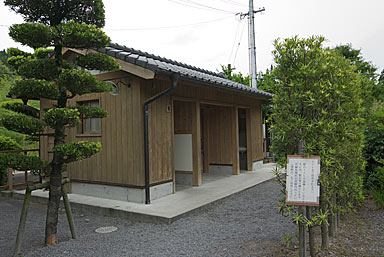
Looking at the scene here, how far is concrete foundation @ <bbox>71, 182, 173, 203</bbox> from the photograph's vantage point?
5611mm

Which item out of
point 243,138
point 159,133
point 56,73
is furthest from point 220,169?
point 56,73

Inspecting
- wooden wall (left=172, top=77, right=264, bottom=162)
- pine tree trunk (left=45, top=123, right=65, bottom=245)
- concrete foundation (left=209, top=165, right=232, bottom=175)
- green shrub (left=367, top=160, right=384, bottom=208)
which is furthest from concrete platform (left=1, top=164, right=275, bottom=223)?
green shrub (left=367, top=160, right=384, bottom=208)

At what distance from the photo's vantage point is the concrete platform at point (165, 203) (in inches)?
190

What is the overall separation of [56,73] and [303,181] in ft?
11.2

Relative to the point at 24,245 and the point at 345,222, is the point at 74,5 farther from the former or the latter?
the point at 345,222

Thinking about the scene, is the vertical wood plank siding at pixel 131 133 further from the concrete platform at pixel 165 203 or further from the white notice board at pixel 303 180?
the white notice board at pixel 303 180

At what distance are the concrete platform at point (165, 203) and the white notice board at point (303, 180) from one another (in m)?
1.53

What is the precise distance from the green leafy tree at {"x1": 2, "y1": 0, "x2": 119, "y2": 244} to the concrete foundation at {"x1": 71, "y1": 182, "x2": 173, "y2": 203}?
6.36 feet

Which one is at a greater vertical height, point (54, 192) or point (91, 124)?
point (91, 124)

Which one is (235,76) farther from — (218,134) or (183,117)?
(183,117)

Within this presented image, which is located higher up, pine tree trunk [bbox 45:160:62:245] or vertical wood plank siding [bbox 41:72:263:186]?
vertical wood plank siding [bbox 41:72:263:186]

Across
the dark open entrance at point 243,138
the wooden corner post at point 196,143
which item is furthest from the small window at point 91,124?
the dark open entrance at point 243,138

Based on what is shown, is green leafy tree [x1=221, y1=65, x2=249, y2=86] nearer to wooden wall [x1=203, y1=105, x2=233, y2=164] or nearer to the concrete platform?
wooden wall [x1=203, y1=105, x2=233, y2=164]

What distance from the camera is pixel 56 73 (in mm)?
3846
